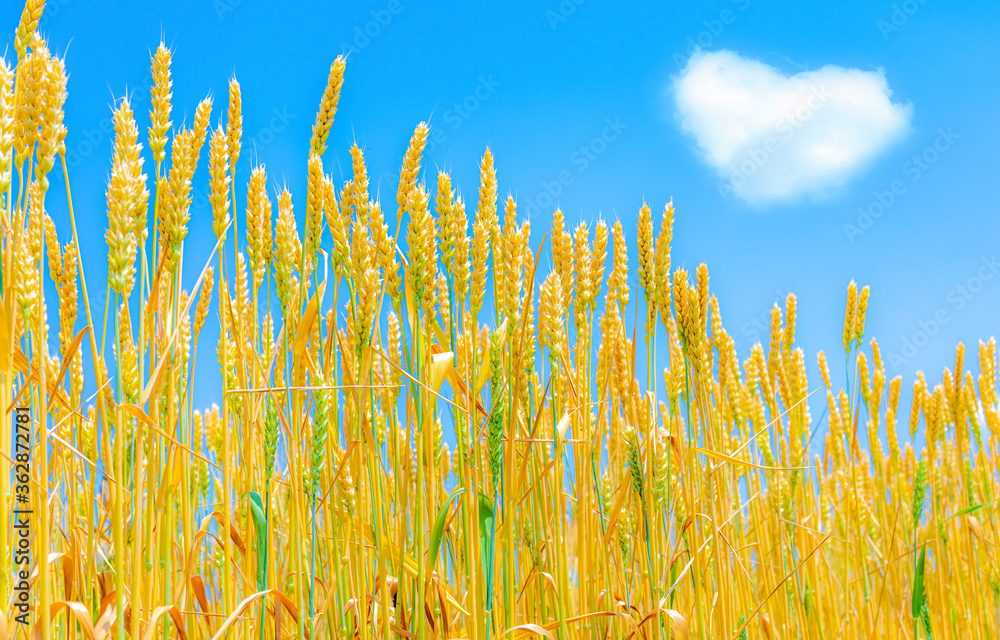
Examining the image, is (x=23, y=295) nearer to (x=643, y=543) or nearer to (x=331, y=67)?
(x=331, y=67)

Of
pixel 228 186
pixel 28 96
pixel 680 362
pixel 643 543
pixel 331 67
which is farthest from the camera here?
pixel 680 362

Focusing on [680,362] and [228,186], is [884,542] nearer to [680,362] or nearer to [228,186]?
[680,362]

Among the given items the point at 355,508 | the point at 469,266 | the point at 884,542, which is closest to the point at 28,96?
the point at 469,266

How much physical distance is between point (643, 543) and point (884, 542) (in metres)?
1.97

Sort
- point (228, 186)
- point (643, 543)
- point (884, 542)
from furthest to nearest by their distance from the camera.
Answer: point (884, 542) < point (643, 543) < point (228, 186)

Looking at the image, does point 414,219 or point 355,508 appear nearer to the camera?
point 414,219

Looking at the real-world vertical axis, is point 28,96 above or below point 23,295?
above

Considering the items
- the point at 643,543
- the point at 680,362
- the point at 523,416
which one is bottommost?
the point at 643,543

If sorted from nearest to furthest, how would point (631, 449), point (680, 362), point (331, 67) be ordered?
point (331, 67)
point (631, 449)
point (680, 362)

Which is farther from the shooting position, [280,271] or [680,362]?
[680,362]

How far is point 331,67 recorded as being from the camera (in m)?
1.37

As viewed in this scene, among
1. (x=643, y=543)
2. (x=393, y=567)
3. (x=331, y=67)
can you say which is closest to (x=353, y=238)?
(x=331, y=67)

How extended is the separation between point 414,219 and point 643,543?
93 cm

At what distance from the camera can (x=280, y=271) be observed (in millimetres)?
1272
